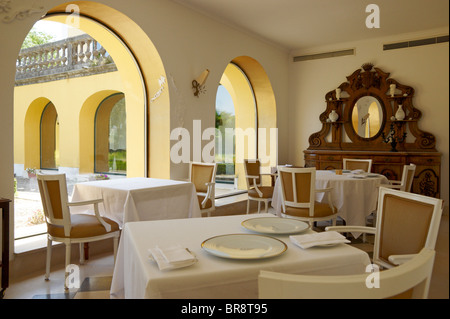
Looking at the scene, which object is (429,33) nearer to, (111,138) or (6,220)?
(111,138)

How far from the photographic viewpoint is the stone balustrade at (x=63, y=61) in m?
3.76

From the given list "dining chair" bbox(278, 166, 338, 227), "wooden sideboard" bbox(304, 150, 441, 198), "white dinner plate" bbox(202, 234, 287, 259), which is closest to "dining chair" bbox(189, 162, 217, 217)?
"dining chair" bbox(278, 166, 338, 227)

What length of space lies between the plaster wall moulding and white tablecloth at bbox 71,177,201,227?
161cm

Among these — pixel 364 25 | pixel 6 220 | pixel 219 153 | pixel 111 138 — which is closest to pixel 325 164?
pixel 219 153

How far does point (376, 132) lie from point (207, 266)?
20.7 feet

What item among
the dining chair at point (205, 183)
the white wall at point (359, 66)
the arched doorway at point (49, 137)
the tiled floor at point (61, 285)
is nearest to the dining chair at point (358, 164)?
the white wall at point (359, 66)

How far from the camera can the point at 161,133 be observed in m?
4.96

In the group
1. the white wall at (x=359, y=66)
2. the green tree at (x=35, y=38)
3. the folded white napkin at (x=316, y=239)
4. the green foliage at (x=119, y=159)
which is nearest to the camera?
the folded white napkin at (x=316, y=239)

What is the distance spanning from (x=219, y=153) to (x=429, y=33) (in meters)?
4.24

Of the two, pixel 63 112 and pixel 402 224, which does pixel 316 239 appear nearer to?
pixel 402 224

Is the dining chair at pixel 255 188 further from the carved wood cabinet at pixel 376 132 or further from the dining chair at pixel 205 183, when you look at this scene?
the carved wood cabinet at pixel 376 132

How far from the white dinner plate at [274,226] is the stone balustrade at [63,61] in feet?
9.91

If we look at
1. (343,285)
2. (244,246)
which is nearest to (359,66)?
(244,246)

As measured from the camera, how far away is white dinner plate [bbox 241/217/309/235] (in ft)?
5.33
